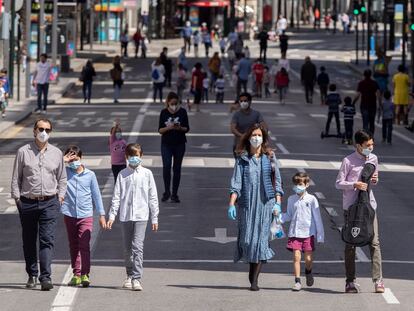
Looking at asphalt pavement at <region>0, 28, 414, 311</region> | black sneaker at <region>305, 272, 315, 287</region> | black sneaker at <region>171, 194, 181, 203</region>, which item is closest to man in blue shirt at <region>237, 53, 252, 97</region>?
asphalt pavement at <region>0, 28, 414, 311</region>

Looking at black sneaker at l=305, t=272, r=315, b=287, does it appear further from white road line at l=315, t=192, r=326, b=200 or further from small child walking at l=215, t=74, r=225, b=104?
small child walking at l=215, t=74, r=225, b=104

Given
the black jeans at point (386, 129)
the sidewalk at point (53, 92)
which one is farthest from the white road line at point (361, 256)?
the sidewalk at point (53, 92)

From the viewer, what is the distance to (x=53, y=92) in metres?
62.2

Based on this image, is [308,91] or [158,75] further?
[308,91]

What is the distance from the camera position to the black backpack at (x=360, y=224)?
17.0 metres

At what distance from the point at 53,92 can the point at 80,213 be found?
147ft

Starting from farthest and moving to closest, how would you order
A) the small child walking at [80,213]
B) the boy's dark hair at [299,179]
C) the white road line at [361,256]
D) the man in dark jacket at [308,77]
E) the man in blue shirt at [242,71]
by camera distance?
the man in blue shirt at [242,71], the man in dark jacket at [308,77], the white road line at [361,256], the small child walking at [80,213], the boy's dark hair at [299,179]

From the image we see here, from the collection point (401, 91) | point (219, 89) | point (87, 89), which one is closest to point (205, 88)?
point (219, 89)

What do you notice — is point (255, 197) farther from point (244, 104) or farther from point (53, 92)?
point (53, 92)

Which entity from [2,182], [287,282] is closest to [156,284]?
[287,282]

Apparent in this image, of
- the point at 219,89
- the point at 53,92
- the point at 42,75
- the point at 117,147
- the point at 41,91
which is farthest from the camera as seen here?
the point at 53,92

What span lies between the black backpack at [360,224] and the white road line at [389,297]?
1.95 ft

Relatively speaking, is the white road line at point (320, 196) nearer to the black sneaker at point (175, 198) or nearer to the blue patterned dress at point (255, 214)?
the black sneaker at point (175, 198)

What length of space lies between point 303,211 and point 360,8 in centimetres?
6733
